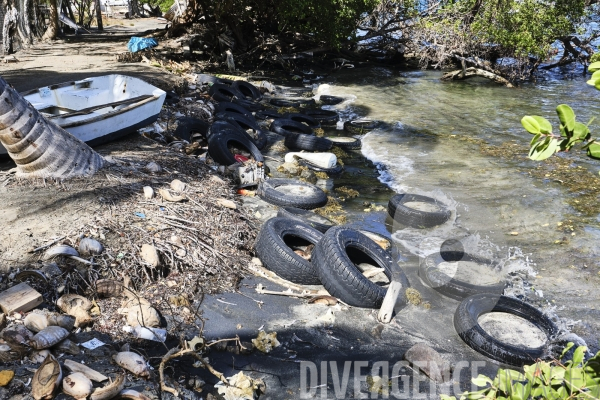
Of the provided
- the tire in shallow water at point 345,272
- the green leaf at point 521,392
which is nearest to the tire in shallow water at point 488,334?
the tire in shallow water at point 345,272

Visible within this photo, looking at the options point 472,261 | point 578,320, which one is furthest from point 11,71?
point 578,320

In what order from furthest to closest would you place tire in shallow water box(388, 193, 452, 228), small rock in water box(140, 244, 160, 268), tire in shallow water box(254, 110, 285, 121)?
tire in shallow water box(254, 110, 285, 121), tire in shallow water box(388, 193, 452, 228), small rock in water box(140, 244, 160, 268)

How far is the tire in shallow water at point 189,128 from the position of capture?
10021 mm

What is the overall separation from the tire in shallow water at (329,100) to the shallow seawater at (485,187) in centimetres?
34

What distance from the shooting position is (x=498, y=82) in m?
20.5

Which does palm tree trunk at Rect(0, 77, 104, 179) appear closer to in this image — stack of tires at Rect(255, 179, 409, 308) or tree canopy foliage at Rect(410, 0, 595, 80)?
stack of tires at Rect(255, 179, 409, 308)

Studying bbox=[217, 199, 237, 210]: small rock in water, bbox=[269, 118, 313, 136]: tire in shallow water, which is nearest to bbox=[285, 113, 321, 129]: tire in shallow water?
bbox=[269, 118, 313, 136]: tire in shallow water

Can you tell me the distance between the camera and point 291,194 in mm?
8234

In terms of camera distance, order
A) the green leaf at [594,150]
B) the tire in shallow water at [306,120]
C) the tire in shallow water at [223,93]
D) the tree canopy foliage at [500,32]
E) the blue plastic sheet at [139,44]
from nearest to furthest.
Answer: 1. the green leaf at [594,150]
2. the tire in shallow water at [306,120]
3. the tire in shallow water at [223,93]
4. the blue plastic sheet at [139,44]
5. the tree canopy foliage at [500,32]

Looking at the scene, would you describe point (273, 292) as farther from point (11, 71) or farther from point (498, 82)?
point (498, 82)

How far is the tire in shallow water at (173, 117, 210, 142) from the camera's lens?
1002 centimetres

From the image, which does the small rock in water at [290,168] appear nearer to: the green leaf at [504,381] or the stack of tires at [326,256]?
the stack of tires at [326,256]

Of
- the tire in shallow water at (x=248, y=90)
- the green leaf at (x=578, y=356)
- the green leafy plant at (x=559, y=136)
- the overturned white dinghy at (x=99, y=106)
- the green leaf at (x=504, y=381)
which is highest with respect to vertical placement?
the green leafy plant at (x=559, y=136)

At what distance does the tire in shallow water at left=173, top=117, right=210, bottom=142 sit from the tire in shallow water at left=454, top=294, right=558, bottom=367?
22.0 feet
